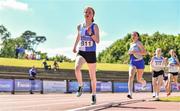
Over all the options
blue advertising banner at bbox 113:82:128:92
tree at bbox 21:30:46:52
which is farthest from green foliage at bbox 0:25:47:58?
blue advertising banner at bbox 113:82:128:92

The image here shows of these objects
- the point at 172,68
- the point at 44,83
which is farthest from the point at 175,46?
the point at 172,68

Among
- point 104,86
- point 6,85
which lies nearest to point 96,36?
point 6,85

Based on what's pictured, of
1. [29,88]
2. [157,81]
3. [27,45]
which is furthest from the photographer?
[27,45]

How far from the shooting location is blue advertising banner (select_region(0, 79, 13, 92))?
97.0 ft

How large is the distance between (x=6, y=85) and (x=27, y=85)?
1.70 meters

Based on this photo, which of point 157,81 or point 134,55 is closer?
point 134,55

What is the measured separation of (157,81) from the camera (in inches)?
627

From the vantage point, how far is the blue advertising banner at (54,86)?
31750 millimetres

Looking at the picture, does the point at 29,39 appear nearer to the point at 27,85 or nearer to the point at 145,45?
the point at 145,45

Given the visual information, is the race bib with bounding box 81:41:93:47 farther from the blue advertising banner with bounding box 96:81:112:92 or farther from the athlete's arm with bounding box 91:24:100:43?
the blue advertising banner with bounding box 96:81:112:92

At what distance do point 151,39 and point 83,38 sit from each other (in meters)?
Result: 127

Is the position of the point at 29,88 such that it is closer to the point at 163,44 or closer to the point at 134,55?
the point at 134,55

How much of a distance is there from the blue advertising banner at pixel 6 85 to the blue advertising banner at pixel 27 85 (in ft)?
1.41

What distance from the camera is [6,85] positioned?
98.0 ft
